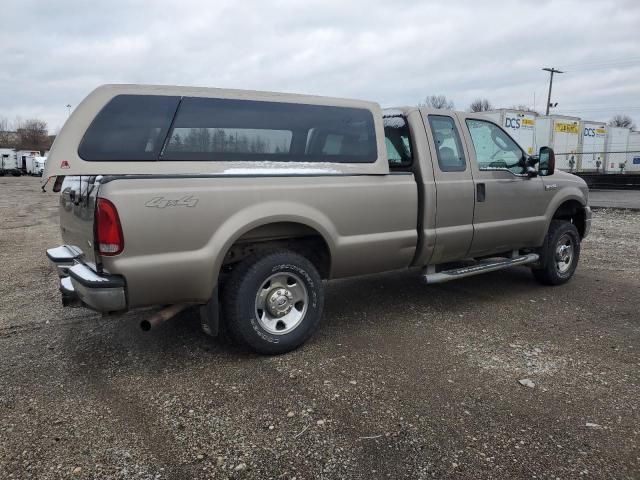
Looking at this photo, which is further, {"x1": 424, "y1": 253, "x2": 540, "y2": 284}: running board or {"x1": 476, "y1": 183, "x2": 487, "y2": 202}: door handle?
{"x1": 476, "y1": 183, "x2": 487, "y2": 202}: door handle

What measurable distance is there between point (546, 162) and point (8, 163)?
60093mm

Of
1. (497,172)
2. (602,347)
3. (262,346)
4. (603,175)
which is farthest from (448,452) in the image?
(603,175)

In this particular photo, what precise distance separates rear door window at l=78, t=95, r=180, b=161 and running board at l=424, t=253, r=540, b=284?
281 cm

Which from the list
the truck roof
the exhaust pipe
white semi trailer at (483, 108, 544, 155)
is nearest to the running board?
the truck roof

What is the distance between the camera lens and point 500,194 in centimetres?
546

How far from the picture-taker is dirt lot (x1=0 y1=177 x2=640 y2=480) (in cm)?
274

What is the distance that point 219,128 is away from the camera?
3.80m

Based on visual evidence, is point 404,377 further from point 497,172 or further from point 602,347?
point 497,172

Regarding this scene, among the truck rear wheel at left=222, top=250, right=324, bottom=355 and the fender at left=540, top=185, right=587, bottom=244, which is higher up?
the fender at left=540, top=185, right=587, bottom=244

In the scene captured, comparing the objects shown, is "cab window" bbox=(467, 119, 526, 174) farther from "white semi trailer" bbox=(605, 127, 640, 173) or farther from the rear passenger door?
"white semi trailer" bbox=(605, 127, 640, 173)

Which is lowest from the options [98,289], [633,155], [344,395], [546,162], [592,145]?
[344,395]

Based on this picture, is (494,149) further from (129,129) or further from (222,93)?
(129,129)

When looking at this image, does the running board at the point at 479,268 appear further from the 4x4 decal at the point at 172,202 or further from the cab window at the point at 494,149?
the 4x4 decal at the point at 172,202

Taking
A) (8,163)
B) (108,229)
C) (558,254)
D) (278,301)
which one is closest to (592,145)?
(558,254)
